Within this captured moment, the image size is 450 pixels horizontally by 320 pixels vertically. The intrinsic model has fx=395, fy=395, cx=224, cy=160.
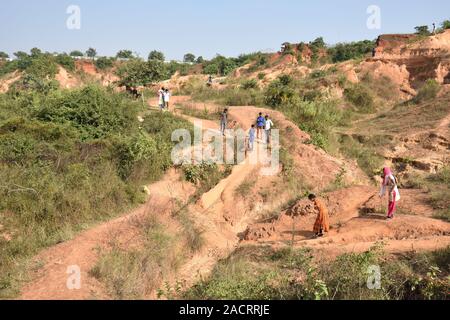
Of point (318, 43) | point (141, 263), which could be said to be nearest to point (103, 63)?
point (318, 43)

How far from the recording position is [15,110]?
1419 cm

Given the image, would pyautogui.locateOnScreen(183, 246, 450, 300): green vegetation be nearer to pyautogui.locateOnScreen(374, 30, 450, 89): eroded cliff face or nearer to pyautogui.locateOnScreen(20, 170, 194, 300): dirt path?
pyautogui.locateOnScreen(20, 170, 194, 300): dirt path

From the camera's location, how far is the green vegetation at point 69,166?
6.93m

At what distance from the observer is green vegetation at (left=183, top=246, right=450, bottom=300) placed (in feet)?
16.3

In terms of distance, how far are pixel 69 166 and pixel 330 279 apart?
20.0ft

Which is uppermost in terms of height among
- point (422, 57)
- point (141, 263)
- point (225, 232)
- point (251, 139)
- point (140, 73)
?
point (422, 57)

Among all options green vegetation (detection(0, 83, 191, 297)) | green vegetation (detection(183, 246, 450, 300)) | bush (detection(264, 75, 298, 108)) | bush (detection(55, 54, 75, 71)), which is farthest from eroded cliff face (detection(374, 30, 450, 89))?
bush (detection(55, 54, 75, 71))

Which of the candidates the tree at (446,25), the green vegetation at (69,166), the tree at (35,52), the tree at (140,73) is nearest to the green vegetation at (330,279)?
the green vegetation at (69,166)

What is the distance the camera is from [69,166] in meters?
8.73

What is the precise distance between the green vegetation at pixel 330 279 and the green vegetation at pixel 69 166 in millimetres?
2772

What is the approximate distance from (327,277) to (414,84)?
68.1ft

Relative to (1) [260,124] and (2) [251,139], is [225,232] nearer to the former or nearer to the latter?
(2) [251,139]
